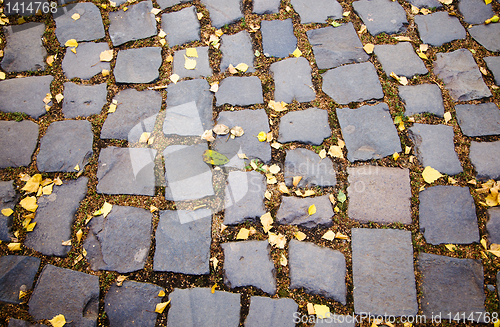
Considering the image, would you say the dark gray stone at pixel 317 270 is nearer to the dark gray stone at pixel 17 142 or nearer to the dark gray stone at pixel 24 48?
the dark gray stone at pixel 17 142

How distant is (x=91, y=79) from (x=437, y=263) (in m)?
3.03

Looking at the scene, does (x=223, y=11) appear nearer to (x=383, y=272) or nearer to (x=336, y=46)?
(x=336, y=46)

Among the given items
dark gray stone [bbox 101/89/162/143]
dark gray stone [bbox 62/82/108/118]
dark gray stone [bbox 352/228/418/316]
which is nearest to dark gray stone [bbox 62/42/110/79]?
dark gray stone [bbox 62/82/108/118]

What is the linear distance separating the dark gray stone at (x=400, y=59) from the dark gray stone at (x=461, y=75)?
0.16 m

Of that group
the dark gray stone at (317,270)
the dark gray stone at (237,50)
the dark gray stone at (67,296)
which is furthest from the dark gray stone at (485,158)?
the dark gray stone at (67,296)

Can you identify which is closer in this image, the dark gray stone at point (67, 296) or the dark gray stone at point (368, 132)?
the dark gray stone at point (67, 296)

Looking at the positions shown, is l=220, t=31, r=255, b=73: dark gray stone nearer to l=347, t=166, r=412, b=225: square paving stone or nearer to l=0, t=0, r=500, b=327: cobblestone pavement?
l=0, t=0, r=500, b=327: cobblestone pavement

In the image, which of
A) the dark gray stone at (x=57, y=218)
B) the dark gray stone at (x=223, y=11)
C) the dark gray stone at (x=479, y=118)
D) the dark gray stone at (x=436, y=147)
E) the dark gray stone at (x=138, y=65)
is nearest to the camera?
the dark gray stone at (x=57, y=218)

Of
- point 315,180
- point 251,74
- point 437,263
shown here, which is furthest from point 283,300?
point 251,74

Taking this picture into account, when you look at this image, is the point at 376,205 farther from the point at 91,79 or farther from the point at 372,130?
the point at 91,79

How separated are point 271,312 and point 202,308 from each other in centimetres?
43

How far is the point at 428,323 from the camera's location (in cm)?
178

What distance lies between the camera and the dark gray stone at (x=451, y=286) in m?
1.79

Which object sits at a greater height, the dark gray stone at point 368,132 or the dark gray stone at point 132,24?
the dark gray stone at point 132,24
